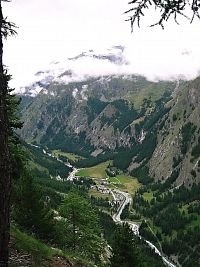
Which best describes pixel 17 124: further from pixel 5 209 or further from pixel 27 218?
pixel 5 209

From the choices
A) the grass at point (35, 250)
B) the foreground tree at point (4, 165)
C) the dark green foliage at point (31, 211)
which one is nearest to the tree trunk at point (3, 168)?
the foreground tree at point (4, 165)

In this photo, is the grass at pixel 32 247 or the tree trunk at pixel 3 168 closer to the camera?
the tree trunk at pixel 3 168

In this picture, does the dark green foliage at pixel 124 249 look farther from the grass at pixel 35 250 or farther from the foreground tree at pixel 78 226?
the grass at pixel 35 250

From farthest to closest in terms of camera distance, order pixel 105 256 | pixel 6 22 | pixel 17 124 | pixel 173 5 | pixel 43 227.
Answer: pixel 105 256
pixel 43 227
pixel 17 124
pixel 6 22
pixel 173 5

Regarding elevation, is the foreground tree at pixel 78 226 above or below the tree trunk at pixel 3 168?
below

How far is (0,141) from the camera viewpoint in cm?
1524

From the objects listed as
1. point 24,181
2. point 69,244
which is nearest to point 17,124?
point 24,181

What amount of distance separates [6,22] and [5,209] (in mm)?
6890

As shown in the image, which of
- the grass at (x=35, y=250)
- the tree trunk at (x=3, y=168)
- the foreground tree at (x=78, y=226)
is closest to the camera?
the tree trunk at (x=3, y=168)

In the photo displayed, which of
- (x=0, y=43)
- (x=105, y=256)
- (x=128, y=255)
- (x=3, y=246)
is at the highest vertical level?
(x=0, y=43)

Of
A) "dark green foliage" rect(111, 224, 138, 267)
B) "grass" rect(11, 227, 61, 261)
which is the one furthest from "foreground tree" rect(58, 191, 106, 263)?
"grass" rect(11, 227, 61, 261)

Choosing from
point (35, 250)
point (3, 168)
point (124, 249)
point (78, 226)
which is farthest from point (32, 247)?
point (124, 249)

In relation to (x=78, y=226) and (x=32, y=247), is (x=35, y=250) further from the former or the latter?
(x=78, y=226)

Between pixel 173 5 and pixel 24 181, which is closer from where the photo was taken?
pixel 173 5
